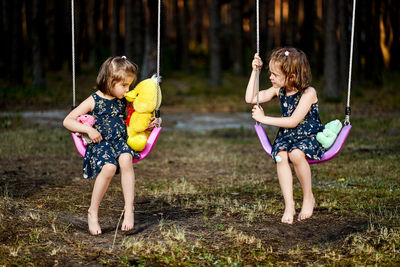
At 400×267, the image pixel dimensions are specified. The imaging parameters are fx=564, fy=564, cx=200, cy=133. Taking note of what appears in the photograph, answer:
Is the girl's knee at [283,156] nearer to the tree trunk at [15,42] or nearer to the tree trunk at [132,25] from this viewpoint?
the tree trunk at [132,25]

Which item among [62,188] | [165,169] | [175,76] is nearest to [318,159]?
[62,188]

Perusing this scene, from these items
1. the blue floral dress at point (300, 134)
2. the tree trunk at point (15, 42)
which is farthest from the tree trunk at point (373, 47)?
the blue floral dress at point (300, 134)

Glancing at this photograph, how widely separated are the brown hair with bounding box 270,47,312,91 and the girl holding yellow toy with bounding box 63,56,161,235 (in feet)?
3.45

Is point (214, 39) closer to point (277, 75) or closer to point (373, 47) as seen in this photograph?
point (373, 47)

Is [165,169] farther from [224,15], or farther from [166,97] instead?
[224,15]

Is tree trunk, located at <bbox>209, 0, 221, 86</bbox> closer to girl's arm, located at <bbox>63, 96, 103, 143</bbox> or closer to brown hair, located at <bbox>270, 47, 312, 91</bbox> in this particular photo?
brown hair, located at <bbox>270, 47, 312, 91</bbox>

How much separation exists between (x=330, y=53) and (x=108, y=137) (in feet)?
36.5

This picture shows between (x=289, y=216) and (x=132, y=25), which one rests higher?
(x=132, y=25)

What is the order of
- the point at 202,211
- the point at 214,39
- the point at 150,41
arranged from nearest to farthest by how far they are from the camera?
1. the point at 202,211
2. the point at 150,41
3. the point at 214,39

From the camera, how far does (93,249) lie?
11.2 feet

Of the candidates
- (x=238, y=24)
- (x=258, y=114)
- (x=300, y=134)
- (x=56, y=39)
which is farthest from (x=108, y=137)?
(x=238, y=24)

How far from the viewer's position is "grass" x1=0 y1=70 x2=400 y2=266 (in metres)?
3.32

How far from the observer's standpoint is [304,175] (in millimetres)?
4062

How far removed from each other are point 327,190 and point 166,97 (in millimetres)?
12091
